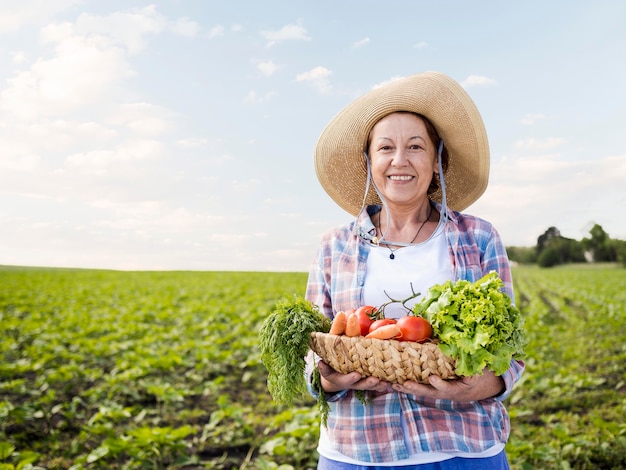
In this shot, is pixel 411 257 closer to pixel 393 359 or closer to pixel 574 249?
pixel 393 359

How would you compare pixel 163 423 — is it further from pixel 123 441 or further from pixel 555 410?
pixel 555 410

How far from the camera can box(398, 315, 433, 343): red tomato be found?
78.4 inches

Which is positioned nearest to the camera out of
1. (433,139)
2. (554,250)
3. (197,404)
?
(433,139)

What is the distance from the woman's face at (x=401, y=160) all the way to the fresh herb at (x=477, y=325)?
444 millimetres

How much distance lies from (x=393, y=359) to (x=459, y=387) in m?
0.24

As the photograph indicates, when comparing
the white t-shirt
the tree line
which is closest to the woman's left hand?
the white t-shirt

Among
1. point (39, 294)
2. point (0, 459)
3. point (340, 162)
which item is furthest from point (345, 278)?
point (39, 294)

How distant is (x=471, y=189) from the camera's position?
277 cm

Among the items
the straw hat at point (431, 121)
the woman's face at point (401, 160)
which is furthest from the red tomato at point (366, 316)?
the straw hat at point (431, 121)

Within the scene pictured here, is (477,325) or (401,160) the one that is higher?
(401,160)

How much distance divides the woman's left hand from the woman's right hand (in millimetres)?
60

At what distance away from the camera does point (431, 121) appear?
8.26 ft

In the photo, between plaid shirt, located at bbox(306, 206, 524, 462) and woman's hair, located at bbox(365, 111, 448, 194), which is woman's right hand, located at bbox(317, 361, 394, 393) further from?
woman's hair, located at bbox(365, 111, 448, 194)

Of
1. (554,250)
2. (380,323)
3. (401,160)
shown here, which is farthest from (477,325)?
(554,250)
